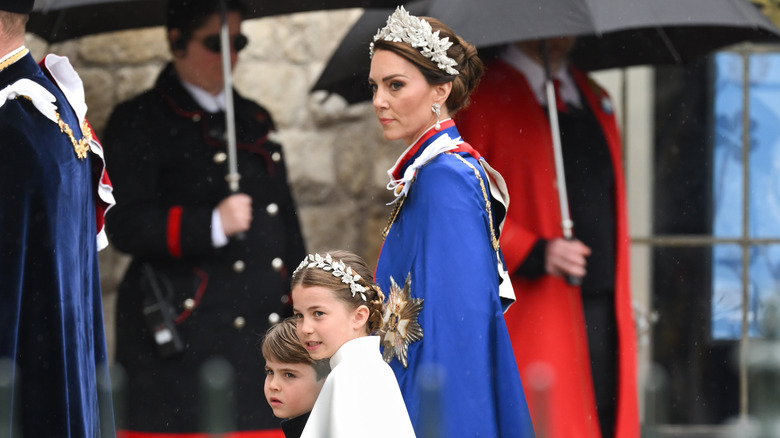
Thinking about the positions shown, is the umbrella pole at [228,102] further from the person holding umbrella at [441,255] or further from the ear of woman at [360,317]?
the ear of woman at [360,317]

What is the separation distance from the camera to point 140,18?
19.0 feet

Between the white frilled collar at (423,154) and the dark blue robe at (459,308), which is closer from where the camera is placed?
the dark blue robe at (459,308)

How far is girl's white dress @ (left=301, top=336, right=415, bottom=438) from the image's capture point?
3096 mm

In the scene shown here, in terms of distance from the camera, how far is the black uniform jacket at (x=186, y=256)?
5.32 metres

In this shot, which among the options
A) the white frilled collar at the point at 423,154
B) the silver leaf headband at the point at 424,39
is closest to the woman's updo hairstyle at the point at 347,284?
the white frilled collar at the point at 423,154

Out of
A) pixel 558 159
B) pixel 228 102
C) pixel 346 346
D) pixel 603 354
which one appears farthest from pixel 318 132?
pixel 346 346

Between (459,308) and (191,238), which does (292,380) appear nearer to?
(459,308)

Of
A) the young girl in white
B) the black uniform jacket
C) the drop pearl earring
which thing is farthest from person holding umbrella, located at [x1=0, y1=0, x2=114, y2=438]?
the black uniform jacket

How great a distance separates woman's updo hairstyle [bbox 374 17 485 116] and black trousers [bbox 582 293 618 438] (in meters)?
1.45

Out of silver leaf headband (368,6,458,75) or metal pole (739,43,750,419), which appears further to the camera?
metal pole (739,43,750,419)

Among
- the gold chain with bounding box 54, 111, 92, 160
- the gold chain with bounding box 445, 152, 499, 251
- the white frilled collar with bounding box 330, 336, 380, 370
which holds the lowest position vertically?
the white frilled collar with bounding box 330, 336, 380, 370

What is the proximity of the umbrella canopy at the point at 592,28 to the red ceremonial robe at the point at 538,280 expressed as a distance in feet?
0.84

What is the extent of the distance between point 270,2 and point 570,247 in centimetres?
155

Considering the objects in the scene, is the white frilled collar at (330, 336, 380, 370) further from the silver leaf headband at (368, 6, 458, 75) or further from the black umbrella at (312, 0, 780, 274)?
the black umbrella at (312, 0, 780, 274)
